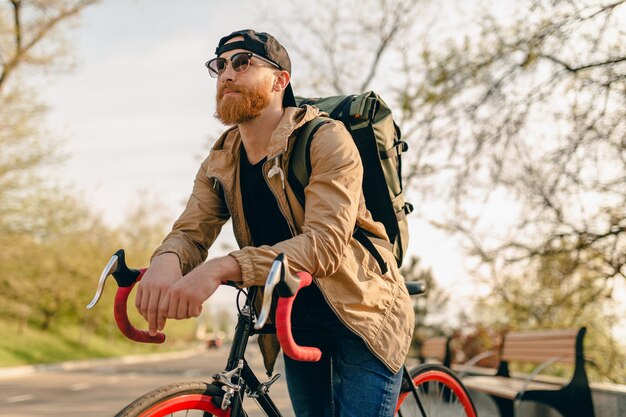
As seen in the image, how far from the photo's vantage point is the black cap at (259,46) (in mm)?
2359

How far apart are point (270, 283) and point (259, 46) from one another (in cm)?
93

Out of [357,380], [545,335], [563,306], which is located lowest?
[357,380]

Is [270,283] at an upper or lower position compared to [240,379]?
upper

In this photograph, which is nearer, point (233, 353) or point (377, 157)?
point (233, 353)

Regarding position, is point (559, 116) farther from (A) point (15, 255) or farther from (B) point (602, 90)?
(A) point (15, 255)

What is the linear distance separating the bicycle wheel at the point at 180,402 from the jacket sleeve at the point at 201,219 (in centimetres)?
47

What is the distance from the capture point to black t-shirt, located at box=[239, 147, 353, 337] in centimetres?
241

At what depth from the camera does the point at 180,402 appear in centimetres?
204

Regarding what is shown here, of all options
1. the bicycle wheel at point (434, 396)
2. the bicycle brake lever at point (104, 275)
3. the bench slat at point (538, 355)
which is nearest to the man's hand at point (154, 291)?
the bicycle brake lever at point (104, 275)

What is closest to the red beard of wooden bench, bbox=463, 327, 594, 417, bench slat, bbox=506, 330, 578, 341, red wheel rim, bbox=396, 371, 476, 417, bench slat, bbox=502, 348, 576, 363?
red wheel rim, bbox=396, 371, 476, 417

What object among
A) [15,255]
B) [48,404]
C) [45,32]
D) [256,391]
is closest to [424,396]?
[256,391]

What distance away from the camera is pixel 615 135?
323 inches

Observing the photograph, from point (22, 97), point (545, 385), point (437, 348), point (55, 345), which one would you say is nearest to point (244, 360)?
point (545, 385)

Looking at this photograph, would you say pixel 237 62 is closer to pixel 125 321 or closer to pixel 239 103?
pixel 239 103
